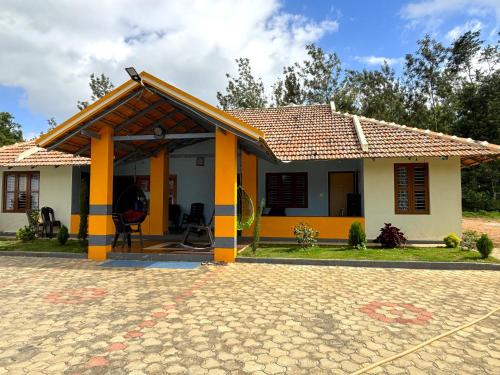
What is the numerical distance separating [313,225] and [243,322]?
7372 millimetres

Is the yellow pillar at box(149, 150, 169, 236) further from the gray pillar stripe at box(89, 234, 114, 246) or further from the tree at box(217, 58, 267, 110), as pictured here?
the tree at box(217, 58, 267, 110)

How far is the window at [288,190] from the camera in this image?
42.9ft

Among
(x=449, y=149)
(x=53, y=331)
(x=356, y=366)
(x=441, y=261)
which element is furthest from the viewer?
(x=449, y=149)

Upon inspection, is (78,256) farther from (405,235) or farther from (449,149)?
(449,149)

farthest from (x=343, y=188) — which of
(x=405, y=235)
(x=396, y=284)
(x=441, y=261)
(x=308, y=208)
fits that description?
(x=396, y=284)

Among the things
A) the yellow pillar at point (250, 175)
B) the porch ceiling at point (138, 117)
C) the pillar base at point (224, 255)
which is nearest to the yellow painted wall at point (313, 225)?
the yellow pillar at point (250, 175)

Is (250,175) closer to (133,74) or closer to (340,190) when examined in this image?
(340,190)

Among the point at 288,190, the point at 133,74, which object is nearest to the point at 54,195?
the point at 133,74

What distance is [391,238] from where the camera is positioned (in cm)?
→ 991

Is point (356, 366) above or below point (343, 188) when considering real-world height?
below

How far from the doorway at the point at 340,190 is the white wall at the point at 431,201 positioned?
1.85 meters

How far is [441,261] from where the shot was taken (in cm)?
795

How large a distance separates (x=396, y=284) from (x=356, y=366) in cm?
364

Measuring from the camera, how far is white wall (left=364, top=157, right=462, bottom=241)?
34.7 ft
